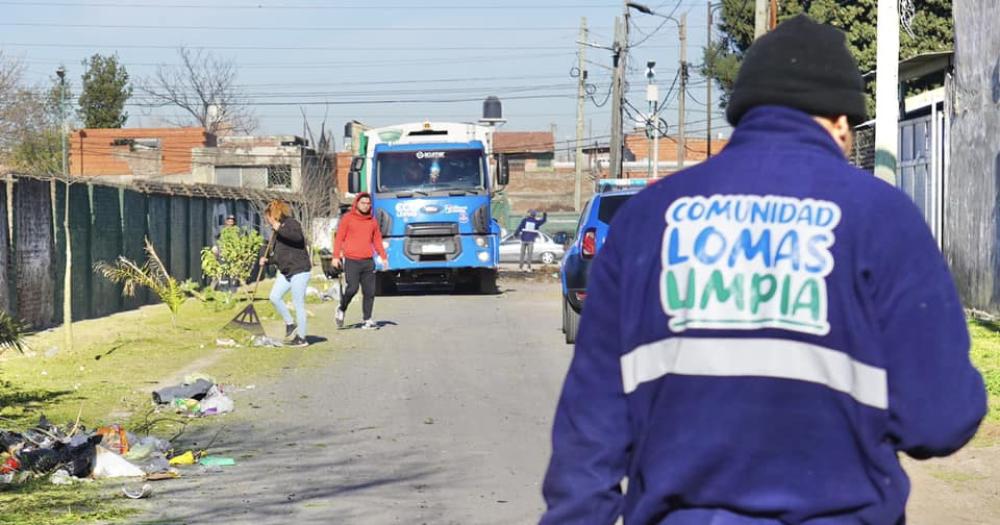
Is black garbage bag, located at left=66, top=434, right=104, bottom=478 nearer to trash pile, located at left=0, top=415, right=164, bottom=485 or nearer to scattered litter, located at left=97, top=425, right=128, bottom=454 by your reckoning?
trash pile, located at left=0, top=415, right=164, bottom=485

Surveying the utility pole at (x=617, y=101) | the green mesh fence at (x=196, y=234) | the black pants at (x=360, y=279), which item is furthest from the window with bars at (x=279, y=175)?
the black pants at (x=360, y=279)

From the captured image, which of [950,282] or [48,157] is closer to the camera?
[950,282]

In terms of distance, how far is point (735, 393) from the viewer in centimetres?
283

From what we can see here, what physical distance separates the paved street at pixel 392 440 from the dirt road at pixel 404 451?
0.04 ft

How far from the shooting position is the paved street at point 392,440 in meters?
7.92

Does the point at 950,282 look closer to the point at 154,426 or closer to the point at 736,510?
the point at 736,510

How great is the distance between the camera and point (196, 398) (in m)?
12.2

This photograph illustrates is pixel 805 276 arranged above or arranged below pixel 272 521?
above

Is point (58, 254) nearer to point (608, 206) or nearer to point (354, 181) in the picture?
point (354, 181)

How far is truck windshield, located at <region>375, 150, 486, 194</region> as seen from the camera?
2803cm

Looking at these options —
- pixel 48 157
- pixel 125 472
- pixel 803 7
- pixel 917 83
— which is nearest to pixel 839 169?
pixel 125 472

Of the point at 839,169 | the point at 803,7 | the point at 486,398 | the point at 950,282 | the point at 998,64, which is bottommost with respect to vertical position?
the point at 486,398

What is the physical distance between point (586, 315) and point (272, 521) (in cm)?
480

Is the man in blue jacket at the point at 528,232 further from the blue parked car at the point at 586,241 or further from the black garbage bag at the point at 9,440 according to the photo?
the black garbage bag at the point at 9,440
